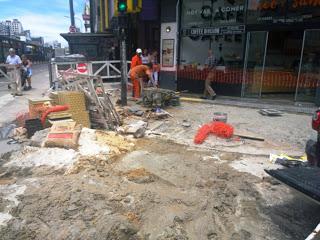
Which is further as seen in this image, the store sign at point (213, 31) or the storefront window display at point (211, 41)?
the storefront window display at point (211, 41)

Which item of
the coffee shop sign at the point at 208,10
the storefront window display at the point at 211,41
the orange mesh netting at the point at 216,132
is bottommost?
the orange mesh netting at the point at 216,132

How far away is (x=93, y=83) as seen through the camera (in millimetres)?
8688

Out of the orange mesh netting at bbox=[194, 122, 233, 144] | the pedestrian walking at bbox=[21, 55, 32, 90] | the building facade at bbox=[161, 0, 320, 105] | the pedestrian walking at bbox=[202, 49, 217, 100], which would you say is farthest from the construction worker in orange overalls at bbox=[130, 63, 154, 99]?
the pedestrian walking at bbox=[21, 55, 32, 90]

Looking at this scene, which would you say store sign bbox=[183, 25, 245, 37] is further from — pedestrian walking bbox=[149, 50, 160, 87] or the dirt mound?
the dirt mound

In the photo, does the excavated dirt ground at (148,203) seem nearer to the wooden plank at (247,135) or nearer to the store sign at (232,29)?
the wooden plank at (247,135)

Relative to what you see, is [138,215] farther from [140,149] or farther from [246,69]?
[246,69]

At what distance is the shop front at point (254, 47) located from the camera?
38.4 ft

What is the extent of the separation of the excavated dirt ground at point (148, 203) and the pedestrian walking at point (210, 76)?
24.8 feet

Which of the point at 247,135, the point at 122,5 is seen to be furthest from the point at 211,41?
the point at 247,135

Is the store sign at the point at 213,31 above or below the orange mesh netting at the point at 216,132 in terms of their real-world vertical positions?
above

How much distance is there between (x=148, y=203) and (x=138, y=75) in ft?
29.0

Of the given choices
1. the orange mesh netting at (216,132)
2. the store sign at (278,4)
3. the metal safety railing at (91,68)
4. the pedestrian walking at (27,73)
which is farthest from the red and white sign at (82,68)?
the orange mesh netting at (216,132)

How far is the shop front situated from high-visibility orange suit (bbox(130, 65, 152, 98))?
273cm

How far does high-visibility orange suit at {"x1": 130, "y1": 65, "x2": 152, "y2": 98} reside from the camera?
12453 mm
